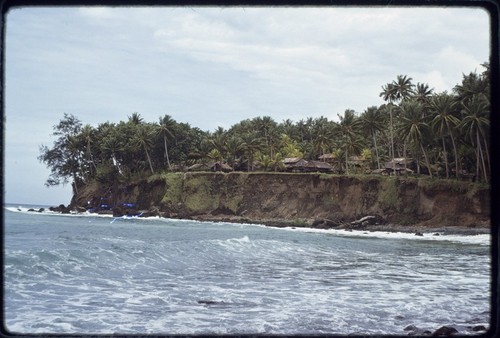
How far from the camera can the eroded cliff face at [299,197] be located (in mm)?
33278

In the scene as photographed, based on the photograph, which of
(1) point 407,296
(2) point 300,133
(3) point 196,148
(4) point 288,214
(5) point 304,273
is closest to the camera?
(1) point 407,296

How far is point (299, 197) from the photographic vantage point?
4272 cm

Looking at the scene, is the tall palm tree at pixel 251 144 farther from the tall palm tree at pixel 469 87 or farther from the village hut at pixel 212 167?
the tall palm tree at pixel 469 87

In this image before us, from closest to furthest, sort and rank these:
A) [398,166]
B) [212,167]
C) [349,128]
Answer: [398,166]
[349,128]
[212,167]

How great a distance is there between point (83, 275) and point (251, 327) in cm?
619

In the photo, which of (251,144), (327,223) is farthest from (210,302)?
(251,144)

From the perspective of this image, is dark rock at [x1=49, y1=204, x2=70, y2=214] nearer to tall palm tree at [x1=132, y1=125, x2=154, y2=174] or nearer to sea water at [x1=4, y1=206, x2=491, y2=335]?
tall palm tree at [x1=132, y1=125, x2=154, y2=174]

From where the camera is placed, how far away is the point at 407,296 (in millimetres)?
7371

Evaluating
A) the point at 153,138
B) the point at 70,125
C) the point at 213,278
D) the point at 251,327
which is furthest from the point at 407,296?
the point at 70,125

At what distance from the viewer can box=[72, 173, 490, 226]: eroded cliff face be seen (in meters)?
33.3

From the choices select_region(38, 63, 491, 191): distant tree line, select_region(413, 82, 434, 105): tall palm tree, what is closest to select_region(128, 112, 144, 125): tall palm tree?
select_region(38, 63, 491, 191): distant tree line

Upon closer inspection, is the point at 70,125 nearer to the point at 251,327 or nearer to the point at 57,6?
the point at 251,327

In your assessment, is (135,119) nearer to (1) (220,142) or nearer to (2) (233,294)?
(1) (220,142)

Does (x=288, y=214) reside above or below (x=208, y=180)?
below
